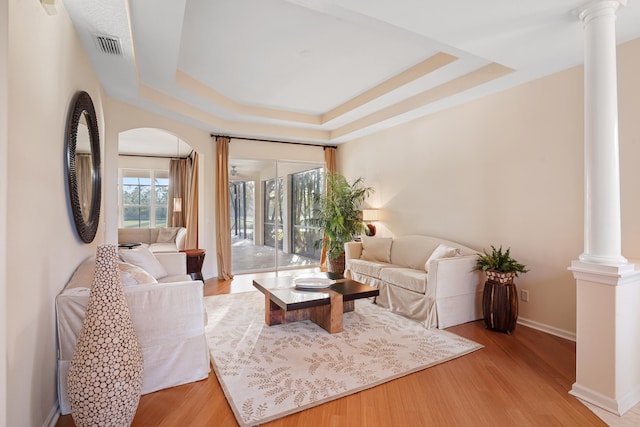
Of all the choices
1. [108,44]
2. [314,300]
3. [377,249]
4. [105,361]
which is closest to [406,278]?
[377,249]

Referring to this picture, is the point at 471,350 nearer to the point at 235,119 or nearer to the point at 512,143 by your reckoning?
the point at 512,143

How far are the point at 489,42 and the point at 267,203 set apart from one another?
514 centimetres

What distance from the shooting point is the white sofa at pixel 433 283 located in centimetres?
354

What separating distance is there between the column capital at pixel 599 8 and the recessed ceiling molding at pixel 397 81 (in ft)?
3.99

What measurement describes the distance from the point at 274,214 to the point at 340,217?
5.65 feet

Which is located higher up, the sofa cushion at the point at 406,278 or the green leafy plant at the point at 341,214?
the green leafy plant at the point at 341,214

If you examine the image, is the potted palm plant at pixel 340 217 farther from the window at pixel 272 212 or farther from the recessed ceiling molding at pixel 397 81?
the recessed ceiling molding at pixel 397 81

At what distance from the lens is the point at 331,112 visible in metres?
5.75

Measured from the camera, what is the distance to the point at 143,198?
878 cm

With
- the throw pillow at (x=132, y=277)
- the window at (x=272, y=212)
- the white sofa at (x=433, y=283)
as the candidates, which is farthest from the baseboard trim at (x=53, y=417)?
the window at (x=272, y=212)

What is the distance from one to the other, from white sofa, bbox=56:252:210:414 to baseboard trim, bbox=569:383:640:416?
264 centimetres

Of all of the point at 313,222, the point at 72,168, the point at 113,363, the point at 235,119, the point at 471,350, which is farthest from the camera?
the point at 313,222

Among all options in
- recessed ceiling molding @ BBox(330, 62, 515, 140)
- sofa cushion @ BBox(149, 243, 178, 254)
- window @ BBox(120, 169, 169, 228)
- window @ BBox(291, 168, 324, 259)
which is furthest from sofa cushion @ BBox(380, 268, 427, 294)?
window @ BBox(120, 169, 169, 228)

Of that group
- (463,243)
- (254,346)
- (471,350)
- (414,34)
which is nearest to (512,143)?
(463,243)
